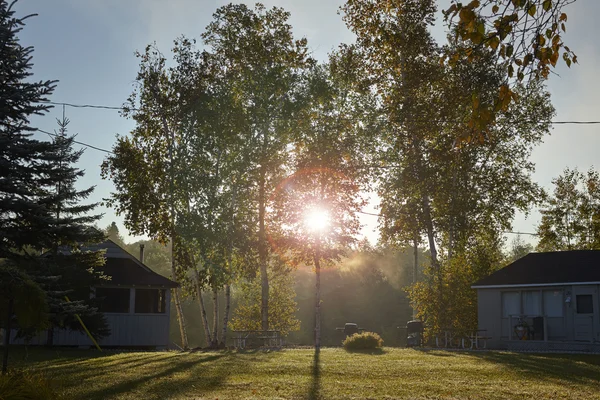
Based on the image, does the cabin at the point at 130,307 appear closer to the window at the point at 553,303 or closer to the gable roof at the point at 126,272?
the gable roof at the point at 126,272

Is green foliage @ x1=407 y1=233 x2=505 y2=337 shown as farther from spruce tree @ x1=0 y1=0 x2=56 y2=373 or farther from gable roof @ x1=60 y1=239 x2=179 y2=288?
spruce tree @ x1=0 y1=0 x2=56 y2=373

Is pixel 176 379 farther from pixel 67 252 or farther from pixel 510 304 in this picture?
pixel 510 304

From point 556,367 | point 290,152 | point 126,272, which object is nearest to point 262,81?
point 290,152

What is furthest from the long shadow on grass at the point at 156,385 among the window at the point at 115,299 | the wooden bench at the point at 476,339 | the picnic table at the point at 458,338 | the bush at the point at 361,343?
the picnic table at the point at 458,338

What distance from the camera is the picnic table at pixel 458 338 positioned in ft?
101

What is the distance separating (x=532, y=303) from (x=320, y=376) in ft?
57.4

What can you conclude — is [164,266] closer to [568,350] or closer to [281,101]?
[281,101]

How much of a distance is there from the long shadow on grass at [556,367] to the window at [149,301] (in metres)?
15.5

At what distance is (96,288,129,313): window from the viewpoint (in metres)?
30.3

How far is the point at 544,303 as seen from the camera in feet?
98.7

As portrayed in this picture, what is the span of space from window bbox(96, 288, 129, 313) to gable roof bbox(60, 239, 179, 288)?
72 cm

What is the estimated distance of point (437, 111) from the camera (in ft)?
109

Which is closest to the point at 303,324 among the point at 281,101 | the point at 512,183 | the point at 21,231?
the point at 512,183

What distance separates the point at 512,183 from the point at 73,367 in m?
27.3
